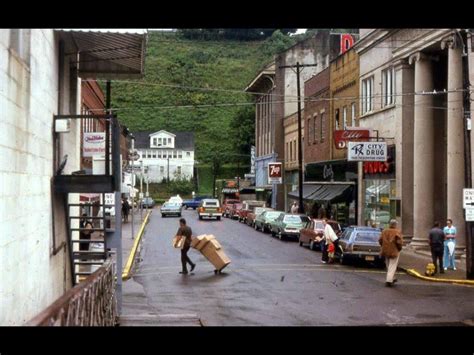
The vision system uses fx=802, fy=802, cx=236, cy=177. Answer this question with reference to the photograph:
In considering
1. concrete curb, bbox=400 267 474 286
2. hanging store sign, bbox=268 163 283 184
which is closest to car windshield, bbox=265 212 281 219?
hanging store sign, bbox=268 163 283 184

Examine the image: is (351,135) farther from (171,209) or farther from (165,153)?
(165,153)

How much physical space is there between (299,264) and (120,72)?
1235 centimetres

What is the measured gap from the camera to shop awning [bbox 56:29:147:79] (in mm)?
13031

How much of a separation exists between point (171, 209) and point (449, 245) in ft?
128

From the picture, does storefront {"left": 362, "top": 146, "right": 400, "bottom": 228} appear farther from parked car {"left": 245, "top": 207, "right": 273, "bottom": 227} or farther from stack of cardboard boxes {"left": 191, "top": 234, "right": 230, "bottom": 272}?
stack of cardboard boxes {"left": 191, "top": 234, "right": 230, "bottom": 272}

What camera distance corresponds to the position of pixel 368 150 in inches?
1334

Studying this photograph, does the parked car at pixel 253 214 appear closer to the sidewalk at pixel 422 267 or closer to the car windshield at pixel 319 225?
the car windshield at pixel 319 225

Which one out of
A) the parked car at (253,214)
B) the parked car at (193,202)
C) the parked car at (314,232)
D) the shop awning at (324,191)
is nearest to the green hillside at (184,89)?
the parked car at (193,202)

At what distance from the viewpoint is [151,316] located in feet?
47.9

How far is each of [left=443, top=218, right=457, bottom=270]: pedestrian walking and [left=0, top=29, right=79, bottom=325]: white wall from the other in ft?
45.6

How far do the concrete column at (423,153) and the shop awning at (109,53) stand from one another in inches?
708

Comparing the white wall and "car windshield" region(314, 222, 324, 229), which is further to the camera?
"car windshield" region(314, 222, 324, 229)

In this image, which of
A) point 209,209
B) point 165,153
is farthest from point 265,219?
point 165,153
